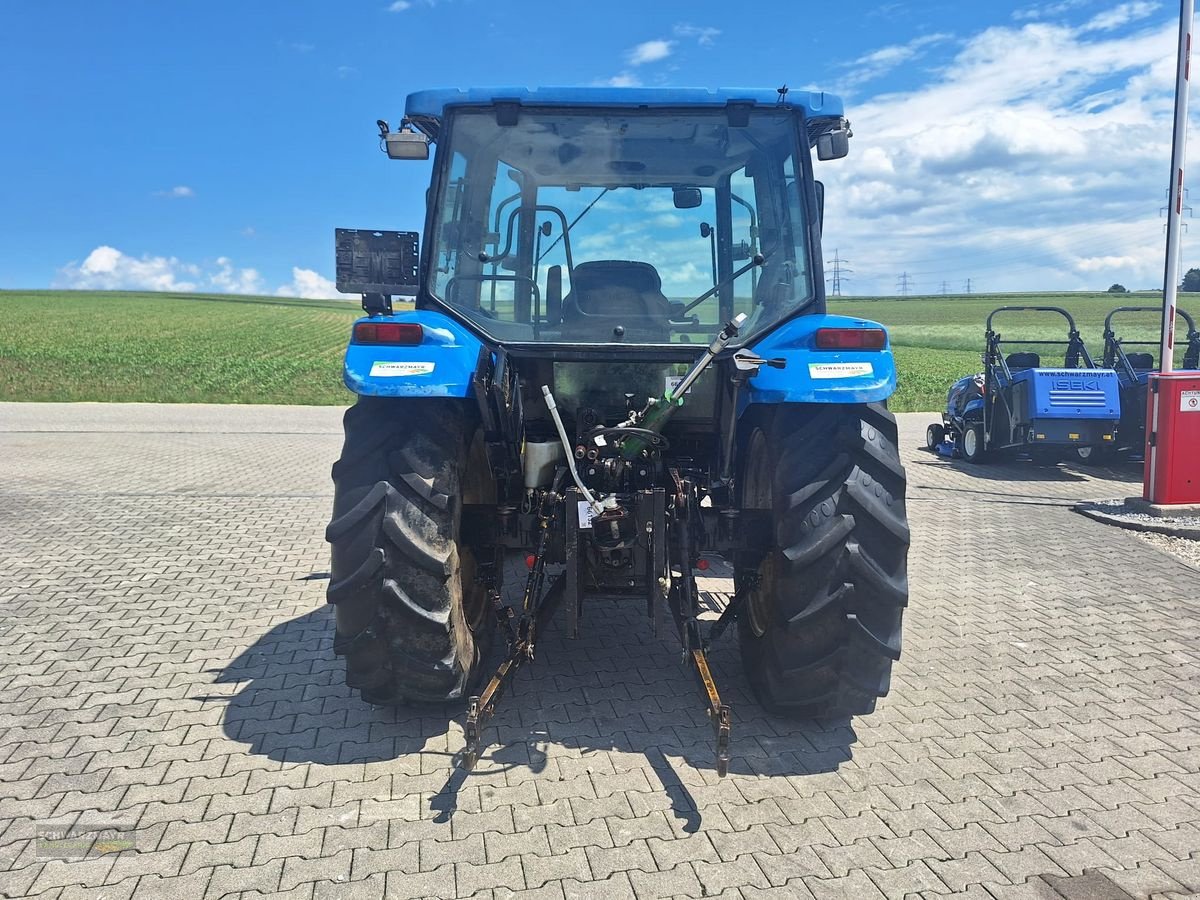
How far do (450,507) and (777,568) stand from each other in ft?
4.13

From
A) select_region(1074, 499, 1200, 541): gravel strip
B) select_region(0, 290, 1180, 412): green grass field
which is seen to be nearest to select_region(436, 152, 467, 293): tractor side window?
select_region(1074, 499, 1200, 541): gravel strip

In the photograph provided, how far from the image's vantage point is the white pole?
7543mm

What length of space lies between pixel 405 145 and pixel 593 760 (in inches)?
106

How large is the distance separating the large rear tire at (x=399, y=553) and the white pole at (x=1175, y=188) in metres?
7.25

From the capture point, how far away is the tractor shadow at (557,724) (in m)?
3.19

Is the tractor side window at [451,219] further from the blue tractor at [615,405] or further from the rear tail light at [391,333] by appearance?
the rear tail light at [391,333]

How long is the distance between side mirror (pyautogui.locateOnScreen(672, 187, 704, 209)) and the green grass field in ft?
42.7

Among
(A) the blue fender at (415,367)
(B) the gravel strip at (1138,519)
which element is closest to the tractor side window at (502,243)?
(A) the blue fender at (415,367)

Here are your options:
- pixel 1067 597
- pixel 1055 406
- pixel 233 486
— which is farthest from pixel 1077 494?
pixel 233 486

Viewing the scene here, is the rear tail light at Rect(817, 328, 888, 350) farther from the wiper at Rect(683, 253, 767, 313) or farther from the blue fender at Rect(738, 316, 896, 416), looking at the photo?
the wiper at Rect(683, 253, 767, 313)

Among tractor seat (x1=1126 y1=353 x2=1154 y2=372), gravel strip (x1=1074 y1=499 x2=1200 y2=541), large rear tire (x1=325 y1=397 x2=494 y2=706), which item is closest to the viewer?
large rear tire (x1=325 y1=397 x2=494 y2=706)

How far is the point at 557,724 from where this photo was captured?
351 centimetres

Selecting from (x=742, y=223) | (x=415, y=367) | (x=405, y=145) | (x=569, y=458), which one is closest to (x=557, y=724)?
(x=569, y=458)

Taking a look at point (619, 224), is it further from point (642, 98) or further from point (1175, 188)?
point (1175, 188)
